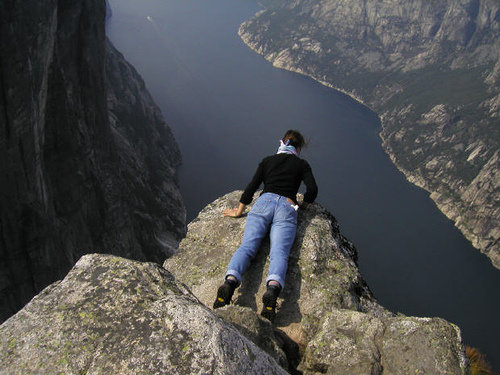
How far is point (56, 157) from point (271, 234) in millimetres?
56039

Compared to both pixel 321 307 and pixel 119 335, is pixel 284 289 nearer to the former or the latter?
pixel 321 307

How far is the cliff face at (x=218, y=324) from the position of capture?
540cm

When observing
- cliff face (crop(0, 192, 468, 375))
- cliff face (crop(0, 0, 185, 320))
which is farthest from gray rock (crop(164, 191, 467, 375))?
cliff face (crop(0, 0, 185, 320))

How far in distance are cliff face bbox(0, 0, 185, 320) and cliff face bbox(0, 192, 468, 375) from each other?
34560 millimetres

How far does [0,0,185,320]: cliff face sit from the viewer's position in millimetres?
39625

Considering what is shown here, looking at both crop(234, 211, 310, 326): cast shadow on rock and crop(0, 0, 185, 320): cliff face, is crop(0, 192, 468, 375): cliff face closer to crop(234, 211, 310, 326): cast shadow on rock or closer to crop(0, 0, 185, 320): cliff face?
crop(234, 211, 310, 326): cast shadow on rock

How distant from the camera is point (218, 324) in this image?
19.3 feet

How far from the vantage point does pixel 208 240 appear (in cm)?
1317

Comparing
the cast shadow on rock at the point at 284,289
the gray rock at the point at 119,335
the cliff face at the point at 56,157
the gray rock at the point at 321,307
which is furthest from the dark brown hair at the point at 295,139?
the cliff face at the point at 56,157

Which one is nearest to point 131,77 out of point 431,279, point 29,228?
point 29,228

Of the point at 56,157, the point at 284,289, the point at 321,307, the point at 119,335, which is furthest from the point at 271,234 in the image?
the point at 56,157

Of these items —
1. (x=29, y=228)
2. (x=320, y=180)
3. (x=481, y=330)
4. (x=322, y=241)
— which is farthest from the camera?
(x=320, y=180)

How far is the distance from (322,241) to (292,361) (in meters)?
4.30

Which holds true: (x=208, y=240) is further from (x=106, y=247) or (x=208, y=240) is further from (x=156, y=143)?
(x=156, y=143)
